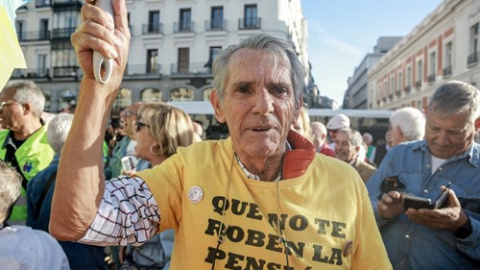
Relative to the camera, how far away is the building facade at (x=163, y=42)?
28859mm

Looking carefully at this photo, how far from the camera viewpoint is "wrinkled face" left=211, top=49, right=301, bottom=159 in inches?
56.5

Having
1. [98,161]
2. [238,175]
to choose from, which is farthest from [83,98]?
[238,175]

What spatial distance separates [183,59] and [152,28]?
359cm

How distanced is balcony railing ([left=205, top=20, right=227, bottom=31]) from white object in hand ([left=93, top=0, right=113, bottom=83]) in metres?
29.1

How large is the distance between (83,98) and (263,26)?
1124 inches

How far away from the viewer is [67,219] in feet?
3.51

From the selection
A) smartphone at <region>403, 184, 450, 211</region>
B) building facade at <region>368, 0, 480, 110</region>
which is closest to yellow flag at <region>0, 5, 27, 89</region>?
smartphone at <region>403, 184, 450, 211</region>

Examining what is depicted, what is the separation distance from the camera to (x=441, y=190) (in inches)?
81.2

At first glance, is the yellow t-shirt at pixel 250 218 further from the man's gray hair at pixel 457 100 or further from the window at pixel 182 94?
the window at pixel 182 94

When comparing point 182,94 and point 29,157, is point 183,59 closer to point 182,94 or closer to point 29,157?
point 182,94

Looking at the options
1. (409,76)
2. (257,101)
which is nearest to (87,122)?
(257,101)

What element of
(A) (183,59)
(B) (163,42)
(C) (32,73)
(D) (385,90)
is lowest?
(C) (32,73)

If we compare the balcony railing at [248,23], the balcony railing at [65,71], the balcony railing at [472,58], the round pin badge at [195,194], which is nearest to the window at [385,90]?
the balcony railing at [248,23]

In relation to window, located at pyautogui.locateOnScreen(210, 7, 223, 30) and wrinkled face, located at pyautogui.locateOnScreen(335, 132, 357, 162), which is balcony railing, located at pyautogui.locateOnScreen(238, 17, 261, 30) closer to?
window, located at pyautogui.locateOnScreen(210, 7, 223, 30)
